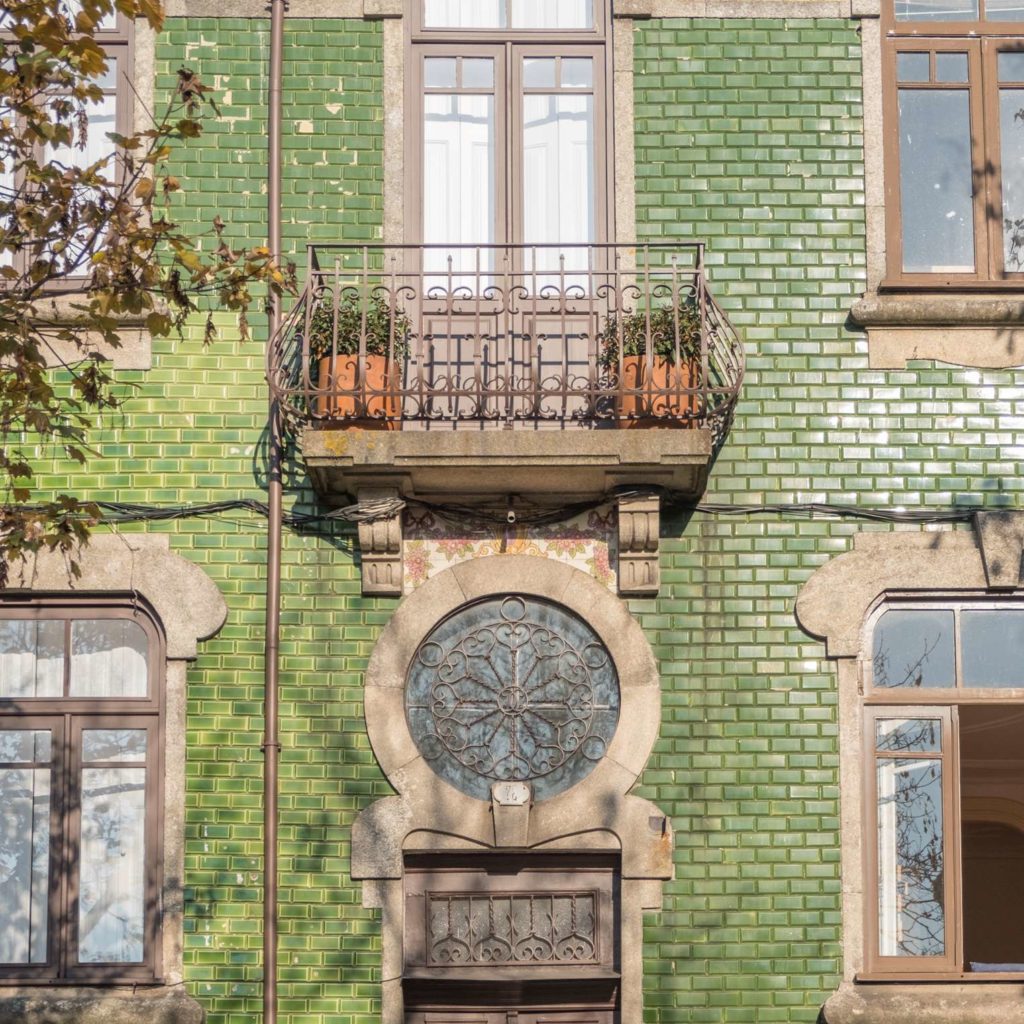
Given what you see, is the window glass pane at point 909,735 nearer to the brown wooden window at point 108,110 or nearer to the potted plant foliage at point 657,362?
the potted plant foliage at point 657,362

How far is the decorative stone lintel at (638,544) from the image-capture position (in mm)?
9930

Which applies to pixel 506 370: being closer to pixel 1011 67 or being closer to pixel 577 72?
pixel 577 72

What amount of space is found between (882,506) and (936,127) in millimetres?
2240

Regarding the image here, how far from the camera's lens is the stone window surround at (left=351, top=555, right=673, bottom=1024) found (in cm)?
970

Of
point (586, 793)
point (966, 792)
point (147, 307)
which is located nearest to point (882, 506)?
point (966, 792)

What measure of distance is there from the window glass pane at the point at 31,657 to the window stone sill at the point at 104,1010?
5.21 feet

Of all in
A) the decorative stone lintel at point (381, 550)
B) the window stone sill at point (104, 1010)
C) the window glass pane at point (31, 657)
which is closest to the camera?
the window stone sill at point (104, 1010)

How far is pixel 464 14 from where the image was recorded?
428 inches

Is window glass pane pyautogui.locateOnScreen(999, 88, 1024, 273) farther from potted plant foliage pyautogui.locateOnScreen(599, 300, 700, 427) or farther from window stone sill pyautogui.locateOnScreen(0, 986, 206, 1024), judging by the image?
window stone sill pyautogui.locateOnScreen(0, 986, 206, 1024)

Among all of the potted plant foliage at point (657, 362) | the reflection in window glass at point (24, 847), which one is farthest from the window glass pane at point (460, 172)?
the reflection in window glass at point (24, 847)

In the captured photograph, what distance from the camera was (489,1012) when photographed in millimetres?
9750

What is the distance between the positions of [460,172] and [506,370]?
50.1 inches

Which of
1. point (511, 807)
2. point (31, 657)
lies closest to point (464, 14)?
point (31, 657)

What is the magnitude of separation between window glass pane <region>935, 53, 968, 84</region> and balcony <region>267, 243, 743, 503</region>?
71.3 inches
